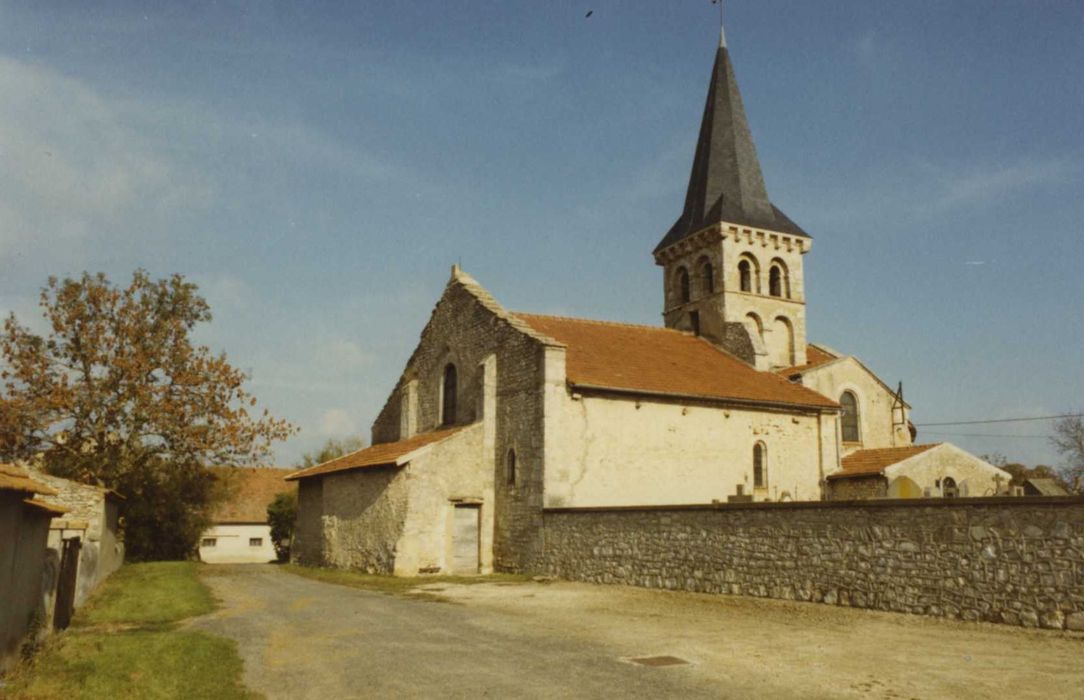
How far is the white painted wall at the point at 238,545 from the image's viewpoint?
43969mm

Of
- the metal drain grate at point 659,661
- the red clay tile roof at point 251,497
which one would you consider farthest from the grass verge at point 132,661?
the red clay tile roof at point 251,497

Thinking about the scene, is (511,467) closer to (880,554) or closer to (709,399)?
(709,399)

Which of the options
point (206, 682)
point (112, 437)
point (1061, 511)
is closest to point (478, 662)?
point (206, 682)

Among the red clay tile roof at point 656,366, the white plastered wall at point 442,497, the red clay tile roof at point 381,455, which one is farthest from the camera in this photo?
the red clay tile roof at point 656,366

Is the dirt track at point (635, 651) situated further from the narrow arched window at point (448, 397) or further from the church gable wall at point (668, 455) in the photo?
the narrow arched window at point (448, 397)

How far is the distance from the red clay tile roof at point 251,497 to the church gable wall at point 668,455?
84.3ft

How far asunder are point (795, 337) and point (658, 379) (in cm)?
1142

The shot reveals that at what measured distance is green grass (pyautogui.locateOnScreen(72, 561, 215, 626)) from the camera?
13.8 m

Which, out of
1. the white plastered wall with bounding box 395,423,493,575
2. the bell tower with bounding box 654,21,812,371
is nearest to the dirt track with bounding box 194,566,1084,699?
the white plastered wall with bounding box 395,423,493,575

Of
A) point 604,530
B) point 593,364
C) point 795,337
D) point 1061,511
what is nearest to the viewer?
point 1061,511

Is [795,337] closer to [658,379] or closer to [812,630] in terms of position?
[658,379]

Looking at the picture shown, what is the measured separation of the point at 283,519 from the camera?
36.6 metres

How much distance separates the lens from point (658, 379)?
25.1 metres

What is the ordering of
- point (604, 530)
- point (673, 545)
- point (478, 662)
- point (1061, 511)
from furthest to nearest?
point (604, 530), point (673, 545), point (1061, 511), point (478, 662)
